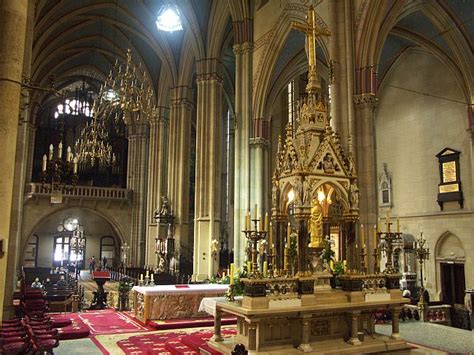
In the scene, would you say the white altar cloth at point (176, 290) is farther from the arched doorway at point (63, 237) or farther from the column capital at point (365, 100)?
the arched doorway at point (63, 237)

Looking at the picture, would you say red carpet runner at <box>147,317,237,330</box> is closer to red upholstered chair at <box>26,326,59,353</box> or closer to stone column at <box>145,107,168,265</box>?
red upholstered chair at <box>26,326,59,353</box>

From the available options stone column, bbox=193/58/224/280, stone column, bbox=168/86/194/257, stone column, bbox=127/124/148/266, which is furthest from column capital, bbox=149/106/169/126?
stone column, bbox=193/58/224/280

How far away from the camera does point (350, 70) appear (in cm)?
1263

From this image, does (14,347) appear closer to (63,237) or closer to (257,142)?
(257,142)

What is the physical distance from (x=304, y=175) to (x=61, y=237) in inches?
1044

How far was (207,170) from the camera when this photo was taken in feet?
64.2

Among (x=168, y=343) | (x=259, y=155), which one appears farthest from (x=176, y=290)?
(x=259, y=155)

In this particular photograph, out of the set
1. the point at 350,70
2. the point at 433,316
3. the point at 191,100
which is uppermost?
the point at 191,100

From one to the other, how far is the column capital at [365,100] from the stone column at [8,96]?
8.89 meters

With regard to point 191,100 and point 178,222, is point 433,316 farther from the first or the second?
point 191,100

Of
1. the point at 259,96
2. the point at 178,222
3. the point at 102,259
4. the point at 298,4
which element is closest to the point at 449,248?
the point at 259,96

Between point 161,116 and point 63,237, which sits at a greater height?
point 161,116

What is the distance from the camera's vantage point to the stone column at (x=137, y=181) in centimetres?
2980

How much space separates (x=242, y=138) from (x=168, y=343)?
10.4 meters
